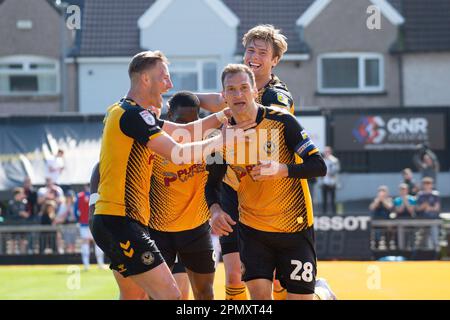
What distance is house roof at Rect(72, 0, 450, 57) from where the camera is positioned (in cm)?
3469

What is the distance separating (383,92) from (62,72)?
11.5 m

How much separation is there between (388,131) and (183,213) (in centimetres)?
2174

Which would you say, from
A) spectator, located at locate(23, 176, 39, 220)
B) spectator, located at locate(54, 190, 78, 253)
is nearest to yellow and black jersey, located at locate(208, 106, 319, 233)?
spectator, located at locate(54, 190, 78, 253)

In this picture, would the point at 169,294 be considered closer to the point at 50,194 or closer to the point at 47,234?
the point at 47,234

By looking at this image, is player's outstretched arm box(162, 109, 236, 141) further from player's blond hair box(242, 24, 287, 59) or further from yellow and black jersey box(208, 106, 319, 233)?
player's blond hair box(242, 24, 287, 59)

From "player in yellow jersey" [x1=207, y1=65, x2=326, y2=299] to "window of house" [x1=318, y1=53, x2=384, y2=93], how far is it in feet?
89.8

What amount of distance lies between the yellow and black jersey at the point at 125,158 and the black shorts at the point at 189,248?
113 centimetres

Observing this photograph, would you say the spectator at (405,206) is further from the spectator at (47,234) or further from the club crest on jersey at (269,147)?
the club crest on jersey at (269,147)

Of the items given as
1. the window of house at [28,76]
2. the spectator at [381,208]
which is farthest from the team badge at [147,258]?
the window of house at [28,76]

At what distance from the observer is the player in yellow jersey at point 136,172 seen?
7.80 metres

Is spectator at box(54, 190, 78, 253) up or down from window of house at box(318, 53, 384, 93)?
down

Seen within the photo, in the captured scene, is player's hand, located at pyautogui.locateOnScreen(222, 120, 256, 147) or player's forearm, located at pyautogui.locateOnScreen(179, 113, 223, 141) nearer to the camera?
player's hand, located at pyautogui.locateOnScreen(222, 120, 256, 147)
